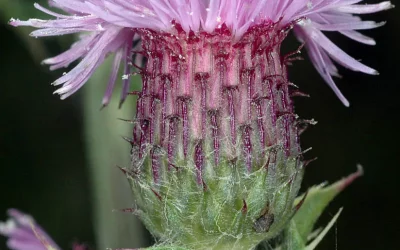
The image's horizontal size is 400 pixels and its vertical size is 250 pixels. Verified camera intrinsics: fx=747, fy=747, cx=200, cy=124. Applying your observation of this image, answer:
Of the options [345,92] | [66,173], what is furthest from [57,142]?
[345,92]

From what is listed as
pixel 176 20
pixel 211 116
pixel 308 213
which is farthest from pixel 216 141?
pixel 308 213

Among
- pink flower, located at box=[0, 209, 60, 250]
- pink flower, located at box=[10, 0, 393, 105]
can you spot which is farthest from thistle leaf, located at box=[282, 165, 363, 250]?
pink flower, located at box=[0, 209, 60, 250]

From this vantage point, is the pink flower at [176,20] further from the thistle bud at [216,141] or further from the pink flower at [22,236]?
the pink flower at [22,236]

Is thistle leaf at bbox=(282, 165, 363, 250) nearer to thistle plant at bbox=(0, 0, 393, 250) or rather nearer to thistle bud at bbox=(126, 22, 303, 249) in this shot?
thistle plant at bbox=(0, 0, 393, 250)

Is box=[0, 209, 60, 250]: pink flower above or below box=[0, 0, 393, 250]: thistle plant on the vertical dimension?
below

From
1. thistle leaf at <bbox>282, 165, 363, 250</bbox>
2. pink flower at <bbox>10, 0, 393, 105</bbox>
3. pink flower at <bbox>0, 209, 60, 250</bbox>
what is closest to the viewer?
pink flower at <bbox>10, 0, 393, 105</bbox>

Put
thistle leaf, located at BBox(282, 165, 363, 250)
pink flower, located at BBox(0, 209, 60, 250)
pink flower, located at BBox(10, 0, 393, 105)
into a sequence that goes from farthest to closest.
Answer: pink flower, located at BBox(0, 209, 60, 250) < thistle leaf, located at BBox(282, 165, 363, 250) < pink flower, located at BBox(10, 0, 393, 105)

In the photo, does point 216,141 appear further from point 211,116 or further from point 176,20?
point 176,20

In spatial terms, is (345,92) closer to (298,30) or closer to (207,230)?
(298,30)
